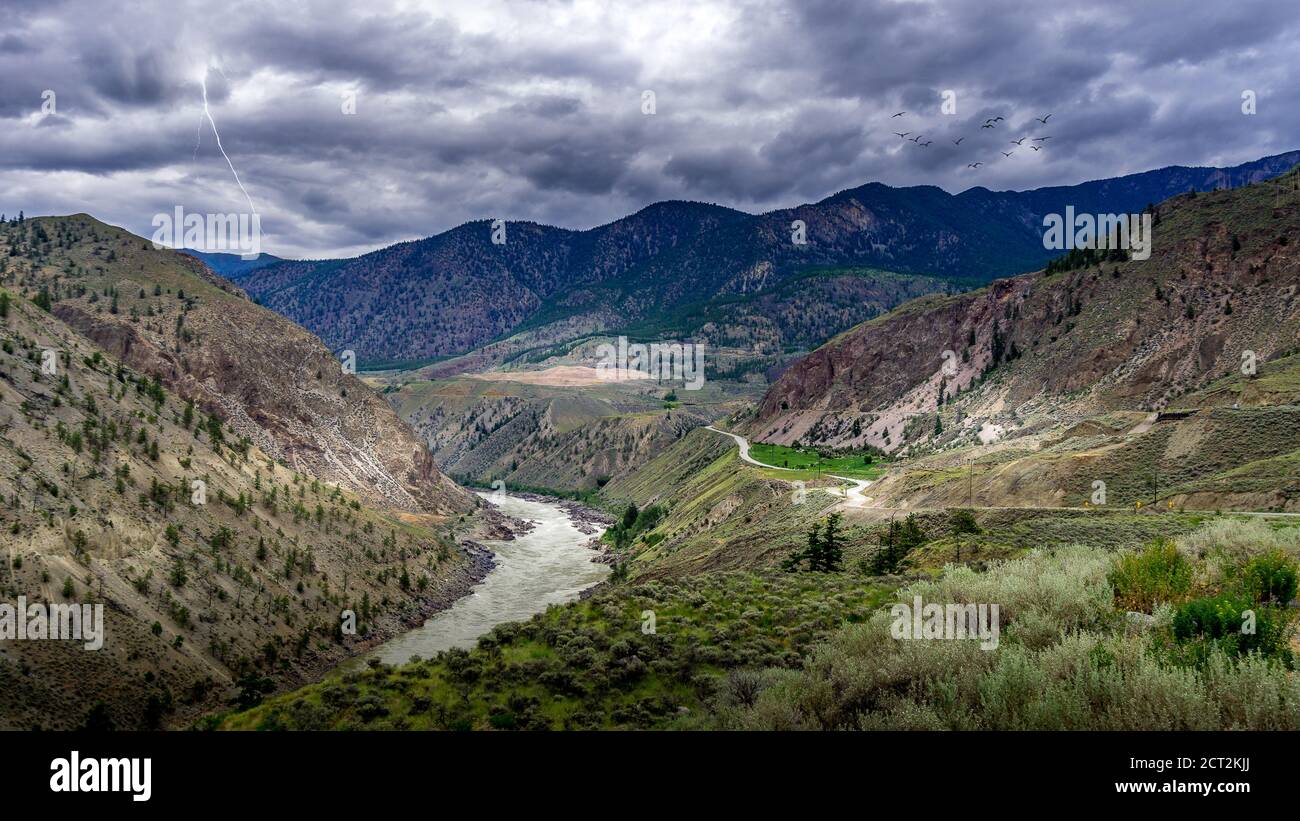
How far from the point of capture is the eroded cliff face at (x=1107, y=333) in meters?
69.2

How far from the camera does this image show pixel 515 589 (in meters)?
70.6

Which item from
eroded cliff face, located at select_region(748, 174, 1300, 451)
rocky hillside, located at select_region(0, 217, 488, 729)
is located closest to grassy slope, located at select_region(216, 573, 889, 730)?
rocky hillside, located at select_region(0, 217, 488, 729)

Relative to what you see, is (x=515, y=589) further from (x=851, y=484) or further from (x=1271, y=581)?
(x=1271, y=581)

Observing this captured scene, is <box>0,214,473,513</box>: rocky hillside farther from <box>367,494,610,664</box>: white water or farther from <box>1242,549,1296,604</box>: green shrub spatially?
<box>1242,549,1296,604</box>: green shrub

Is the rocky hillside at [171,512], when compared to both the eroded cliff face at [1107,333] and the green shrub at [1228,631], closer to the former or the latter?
the green shrub at [1228,631]

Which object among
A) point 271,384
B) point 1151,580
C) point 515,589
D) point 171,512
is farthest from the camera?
point 271,384

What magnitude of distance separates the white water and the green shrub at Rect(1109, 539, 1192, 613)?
35.7 metres

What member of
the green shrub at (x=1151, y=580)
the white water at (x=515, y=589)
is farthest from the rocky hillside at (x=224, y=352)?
the green shrub at (x=1151, y=580)

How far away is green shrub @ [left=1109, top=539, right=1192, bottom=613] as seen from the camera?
15.6 meters

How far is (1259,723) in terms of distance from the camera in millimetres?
8859

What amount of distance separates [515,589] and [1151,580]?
6077 centimetres

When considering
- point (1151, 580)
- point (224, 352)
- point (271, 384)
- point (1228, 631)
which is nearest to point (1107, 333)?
point (1151, 580)
